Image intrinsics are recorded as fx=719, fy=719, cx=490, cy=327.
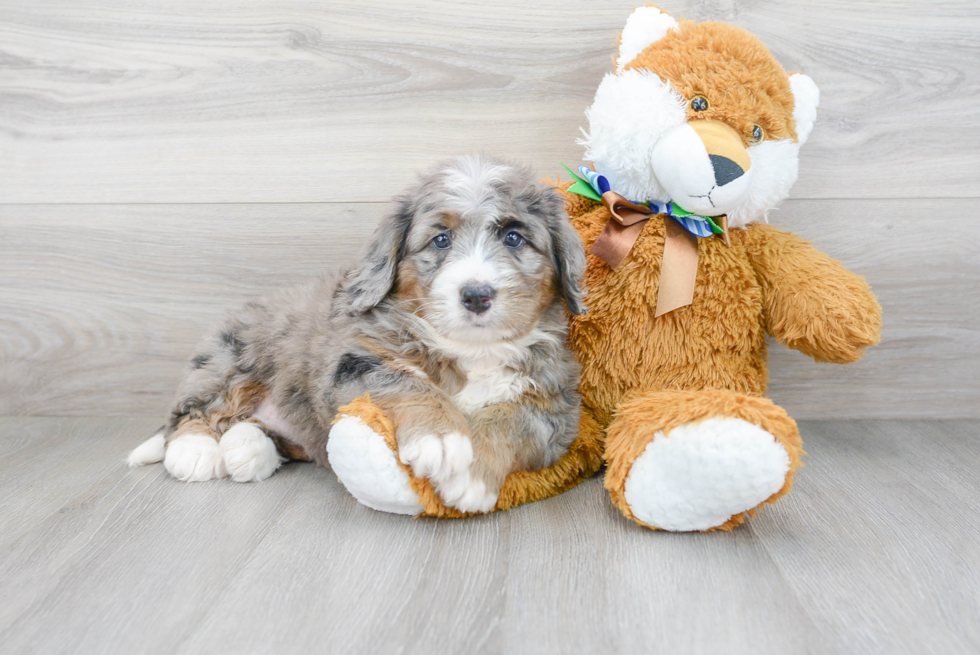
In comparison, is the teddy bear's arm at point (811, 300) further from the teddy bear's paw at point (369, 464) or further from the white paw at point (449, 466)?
the teddy bear's paw at point (369, 464)

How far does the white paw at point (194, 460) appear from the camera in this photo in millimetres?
2047

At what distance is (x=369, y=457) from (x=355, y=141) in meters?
1.25

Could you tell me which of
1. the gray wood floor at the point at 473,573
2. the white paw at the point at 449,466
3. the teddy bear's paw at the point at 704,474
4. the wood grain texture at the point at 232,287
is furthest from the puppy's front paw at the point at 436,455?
the wood grain texture at the point at 232,287

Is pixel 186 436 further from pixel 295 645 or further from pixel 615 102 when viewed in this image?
pixel 615 102

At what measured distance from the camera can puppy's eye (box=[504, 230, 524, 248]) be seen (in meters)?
1.78

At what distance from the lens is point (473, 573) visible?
4.98ft

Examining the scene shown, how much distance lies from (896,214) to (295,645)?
2269mm

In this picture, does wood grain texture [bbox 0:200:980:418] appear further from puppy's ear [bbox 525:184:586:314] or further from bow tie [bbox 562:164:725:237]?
puppy's ear [bbox 525:184:586:314]

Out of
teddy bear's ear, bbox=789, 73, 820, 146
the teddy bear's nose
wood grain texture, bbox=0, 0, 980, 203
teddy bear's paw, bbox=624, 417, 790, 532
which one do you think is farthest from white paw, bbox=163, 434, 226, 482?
teddy bear's ear, bbox=789, 73, 820, 146

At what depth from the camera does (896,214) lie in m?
2.42

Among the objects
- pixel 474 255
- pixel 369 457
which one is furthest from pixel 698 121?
pixel 369 457

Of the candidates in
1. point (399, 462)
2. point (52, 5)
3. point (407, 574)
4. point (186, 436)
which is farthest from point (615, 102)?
point (52, 5)

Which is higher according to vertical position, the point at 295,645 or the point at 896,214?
the point at 896,214

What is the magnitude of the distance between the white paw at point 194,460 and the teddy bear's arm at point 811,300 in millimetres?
1620
